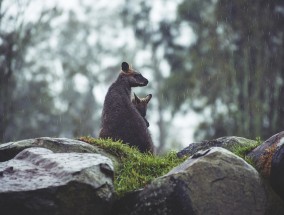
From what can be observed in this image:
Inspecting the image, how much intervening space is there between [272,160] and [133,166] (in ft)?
6.93

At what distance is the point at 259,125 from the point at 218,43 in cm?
534

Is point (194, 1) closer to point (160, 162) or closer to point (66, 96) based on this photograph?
point (66, 96)

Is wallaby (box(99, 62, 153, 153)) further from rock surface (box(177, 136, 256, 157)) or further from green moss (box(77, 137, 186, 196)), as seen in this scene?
green moss (box(77, 137, 186, 196))

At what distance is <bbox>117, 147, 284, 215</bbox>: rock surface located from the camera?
5.53m

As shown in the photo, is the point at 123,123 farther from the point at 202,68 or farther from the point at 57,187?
the point at 202,68

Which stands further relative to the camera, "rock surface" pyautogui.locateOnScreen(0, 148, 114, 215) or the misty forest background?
the misty forest background

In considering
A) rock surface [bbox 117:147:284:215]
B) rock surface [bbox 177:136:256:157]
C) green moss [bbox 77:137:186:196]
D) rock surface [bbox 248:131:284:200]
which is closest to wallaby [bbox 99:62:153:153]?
rock surface [bbox 177:136:256:157]

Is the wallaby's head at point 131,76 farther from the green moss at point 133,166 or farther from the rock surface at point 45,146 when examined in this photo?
the rock surface at point 45,146

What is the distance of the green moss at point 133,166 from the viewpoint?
6.55 meters

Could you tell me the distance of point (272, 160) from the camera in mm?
6164

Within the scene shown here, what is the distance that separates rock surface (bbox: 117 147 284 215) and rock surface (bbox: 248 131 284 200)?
0.23m

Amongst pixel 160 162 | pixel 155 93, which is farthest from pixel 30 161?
pixel 155 93

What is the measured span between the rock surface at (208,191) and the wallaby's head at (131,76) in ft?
16.9

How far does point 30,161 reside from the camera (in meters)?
6.30
